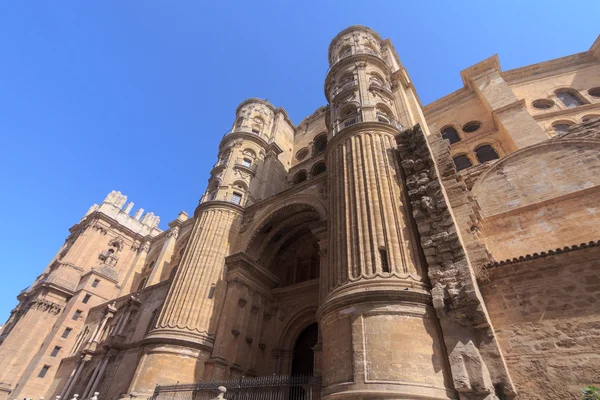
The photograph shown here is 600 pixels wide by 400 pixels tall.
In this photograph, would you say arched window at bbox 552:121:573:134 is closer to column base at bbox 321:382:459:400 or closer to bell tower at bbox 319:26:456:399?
bell tower at bbox 319:26:456:399

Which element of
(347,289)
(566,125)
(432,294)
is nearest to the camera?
(432,294)

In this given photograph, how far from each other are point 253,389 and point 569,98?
2405 centimetres

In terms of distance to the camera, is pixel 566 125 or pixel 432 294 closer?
pixel 432 294

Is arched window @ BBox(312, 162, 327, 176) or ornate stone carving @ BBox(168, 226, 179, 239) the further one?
ornate stone carving @ BBox(168, 226, 179, 239)

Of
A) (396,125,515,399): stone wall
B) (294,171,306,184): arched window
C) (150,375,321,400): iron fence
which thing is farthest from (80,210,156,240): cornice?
(396,125,515,399): stone wall

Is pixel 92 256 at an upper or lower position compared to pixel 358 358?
upper

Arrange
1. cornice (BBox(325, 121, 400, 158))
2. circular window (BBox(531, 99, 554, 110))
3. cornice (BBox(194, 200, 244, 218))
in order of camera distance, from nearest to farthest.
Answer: cornice (BBox(325, 121, 400, 158))
cornice (BBox(194, 200, 244, 218))
circular window (BBox(531, 99, 554, 110))

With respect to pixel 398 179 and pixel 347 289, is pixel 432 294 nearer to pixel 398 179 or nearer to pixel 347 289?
pixel 347 289

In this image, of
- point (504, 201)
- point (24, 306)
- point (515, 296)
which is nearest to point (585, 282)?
point (515, 296)

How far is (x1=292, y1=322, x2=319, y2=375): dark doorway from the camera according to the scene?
577 inches

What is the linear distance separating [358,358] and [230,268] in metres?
9.24

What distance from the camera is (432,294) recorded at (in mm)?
8344

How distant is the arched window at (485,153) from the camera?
18.1 meters

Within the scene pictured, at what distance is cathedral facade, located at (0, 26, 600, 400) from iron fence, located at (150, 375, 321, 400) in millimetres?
584
